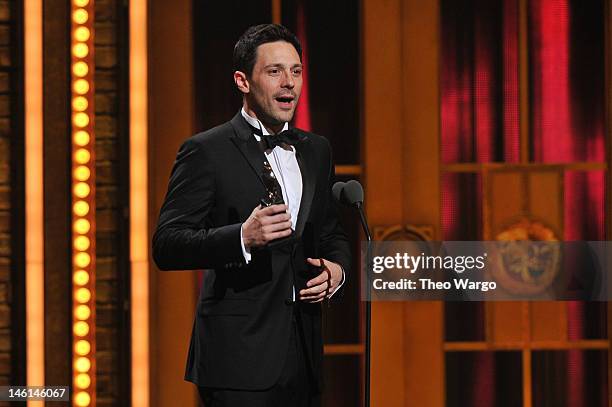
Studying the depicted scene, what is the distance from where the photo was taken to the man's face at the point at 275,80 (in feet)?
7.77

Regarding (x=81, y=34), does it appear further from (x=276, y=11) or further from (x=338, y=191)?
(x=338, y=191)

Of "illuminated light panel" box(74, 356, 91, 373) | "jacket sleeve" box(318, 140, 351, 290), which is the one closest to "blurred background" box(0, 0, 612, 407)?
"illuminated light panel" box(74, 356, 91, 373)

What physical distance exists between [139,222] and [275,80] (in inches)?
44.7

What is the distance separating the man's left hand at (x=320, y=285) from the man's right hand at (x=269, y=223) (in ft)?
0.53

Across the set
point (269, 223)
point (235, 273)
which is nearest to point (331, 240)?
point (235, 273)

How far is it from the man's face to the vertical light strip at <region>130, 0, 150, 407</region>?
41.0 inches

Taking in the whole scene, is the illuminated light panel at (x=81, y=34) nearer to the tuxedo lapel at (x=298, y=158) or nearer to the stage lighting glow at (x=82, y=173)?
the stage lighting glow at (x=82, y=173)

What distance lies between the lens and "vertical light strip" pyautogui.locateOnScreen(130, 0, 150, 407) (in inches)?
132

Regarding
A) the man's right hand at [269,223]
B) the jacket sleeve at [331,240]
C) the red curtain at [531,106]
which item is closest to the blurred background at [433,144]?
the red curtain at [531,106]

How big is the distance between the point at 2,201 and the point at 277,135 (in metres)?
1.36

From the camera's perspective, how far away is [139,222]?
335cm

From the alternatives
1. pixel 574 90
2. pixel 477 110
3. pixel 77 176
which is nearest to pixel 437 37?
pixel 477 110

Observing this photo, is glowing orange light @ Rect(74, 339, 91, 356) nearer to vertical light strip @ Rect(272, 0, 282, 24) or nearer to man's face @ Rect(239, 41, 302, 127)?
vertical light strip @ Rect(272, 0, 282, 24)

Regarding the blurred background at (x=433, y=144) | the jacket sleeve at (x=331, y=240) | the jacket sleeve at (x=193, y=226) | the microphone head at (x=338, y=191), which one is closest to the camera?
the jacket sleeve at (x=193, y=226)
